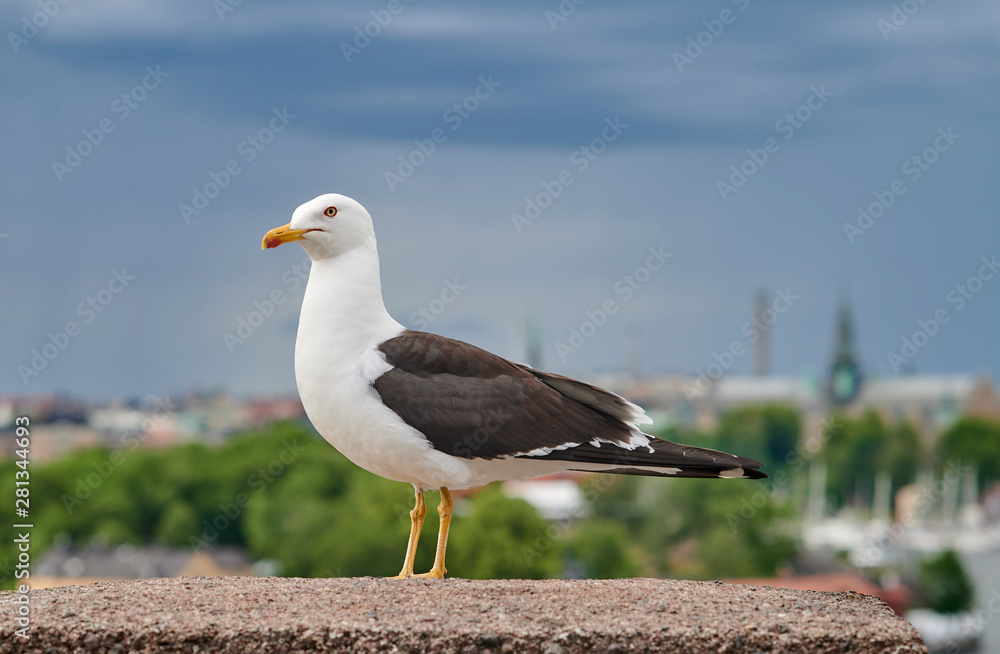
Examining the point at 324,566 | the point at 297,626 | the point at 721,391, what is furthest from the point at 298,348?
the point at 721,391

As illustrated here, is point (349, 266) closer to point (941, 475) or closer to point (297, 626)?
point (297, 626)

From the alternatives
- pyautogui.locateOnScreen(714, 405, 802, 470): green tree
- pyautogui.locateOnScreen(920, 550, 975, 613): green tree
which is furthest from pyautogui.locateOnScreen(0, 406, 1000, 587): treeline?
pyautogui.locateOnScreen(714, 405, 802, 470): green tree

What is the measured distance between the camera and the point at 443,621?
262 inches

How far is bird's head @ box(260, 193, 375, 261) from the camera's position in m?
7.56

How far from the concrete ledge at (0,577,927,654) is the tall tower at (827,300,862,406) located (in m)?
166

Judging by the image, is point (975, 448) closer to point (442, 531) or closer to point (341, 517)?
point (341, 517)

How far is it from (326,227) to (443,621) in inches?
96.4

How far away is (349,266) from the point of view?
7645 millimetres

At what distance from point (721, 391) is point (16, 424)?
175306mm

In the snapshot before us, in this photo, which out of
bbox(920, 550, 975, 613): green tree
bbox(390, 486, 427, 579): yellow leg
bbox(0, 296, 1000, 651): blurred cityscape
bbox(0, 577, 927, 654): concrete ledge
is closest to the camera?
bbox(0, 577, 927, 654): concrete ledge

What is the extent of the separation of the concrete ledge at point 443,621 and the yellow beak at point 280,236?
2.03 metres

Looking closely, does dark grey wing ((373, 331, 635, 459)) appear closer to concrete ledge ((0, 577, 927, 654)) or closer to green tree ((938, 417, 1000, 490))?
concrete ledge ((0, 577, 927, 654))

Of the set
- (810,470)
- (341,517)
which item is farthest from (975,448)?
(341,517)

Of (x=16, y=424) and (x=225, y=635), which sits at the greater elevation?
(x=16, y=424)
